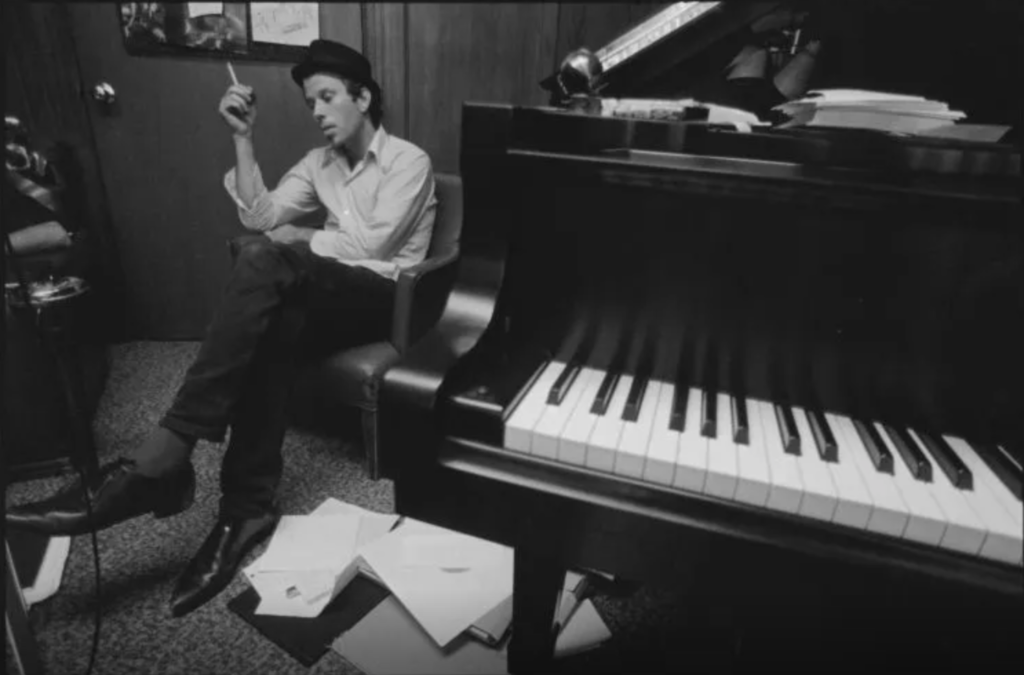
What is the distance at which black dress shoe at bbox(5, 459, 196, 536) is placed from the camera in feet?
4.52

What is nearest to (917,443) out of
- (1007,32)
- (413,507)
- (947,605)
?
(947,605)

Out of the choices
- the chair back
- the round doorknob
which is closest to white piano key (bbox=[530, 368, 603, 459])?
the chair back

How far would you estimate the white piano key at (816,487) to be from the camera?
0.69 metres

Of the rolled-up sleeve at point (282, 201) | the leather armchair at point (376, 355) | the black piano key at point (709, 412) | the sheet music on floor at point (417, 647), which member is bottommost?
the sheet music on floor at point (417, 647)

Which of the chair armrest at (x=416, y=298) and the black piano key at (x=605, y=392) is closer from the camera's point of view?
the black piano key at (x=605, y=392)

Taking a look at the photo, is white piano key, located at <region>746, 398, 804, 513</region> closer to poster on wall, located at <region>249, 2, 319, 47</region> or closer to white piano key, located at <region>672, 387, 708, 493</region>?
white piano key, located at <region>672, 387, 708, 493</region>

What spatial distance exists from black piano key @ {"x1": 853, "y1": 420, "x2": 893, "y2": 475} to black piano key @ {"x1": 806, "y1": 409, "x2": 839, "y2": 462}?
0.04 m

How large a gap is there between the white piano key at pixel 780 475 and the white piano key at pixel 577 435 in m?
0.23

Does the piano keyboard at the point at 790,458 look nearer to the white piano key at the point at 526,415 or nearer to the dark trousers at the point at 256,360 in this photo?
the white piano key at the point at 526,415

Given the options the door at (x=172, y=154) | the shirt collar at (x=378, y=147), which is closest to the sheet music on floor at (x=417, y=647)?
the shirt collar at (x=378, y=147)

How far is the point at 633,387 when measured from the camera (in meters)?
0.88

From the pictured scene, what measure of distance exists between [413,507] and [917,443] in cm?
70

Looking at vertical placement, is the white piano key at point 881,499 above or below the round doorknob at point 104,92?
below

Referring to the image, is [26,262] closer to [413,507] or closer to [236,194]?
[236,194]
